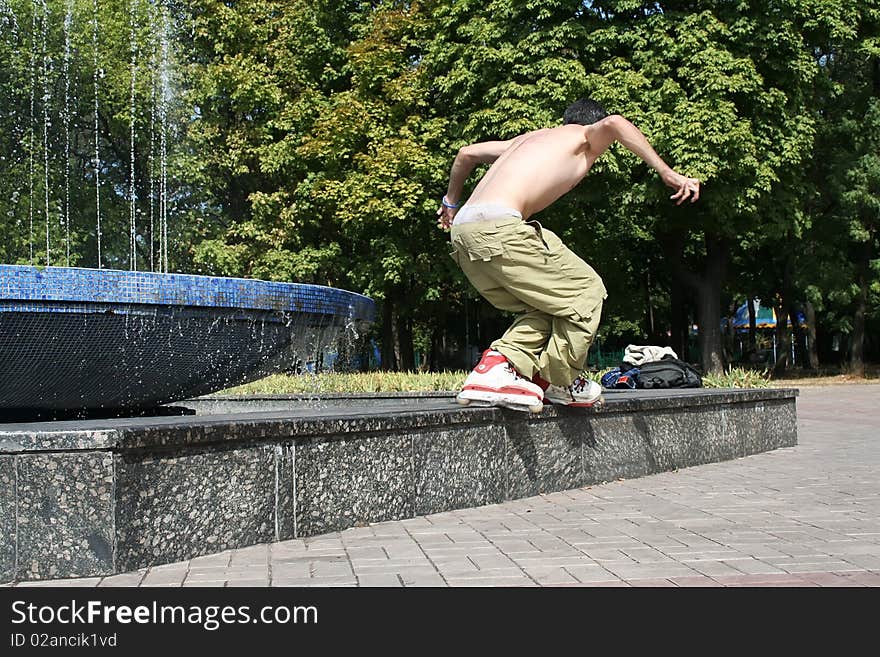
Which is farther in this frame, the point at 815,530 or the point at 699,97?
the point at 699,97

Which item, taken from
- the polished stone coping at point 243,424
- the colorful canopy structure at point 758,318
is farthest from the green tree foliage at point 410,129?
the colorful canopy structure at point 758,318

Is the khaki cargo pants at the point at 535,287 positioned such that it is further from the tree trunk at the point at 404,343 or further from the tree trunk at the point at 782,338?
the tree trunk at the point at 782,338

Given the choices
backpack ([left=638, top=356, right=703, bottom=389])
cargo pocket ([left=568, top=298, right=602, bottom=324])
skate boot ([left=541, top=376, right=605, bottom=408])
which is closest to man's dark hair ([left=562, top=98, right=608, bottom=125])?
cargo pocket ([left=568, top=298, right=602, bottom=324])

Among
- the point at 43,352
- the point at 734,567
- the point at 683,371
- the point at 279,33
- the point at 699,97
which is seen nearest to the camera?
the point at 734,567

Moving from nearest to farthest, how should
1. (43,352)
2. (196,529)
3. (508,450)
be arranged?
1. (196,529)
2. (43,352)
3. (508,450)

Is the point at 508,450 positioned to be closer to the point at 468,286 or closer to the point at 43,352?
the point at 43,352

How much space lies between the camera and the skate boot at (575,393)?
21.0 feet

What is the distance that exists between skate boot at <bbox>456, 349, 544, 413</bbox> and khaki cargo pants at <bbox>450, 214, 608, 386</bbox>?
0.06 metres

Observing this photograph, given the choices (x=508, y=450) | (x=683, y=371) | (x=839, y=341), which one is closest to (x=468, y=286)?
(x=683, y=371)

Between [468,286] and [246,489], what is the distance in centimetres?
2271

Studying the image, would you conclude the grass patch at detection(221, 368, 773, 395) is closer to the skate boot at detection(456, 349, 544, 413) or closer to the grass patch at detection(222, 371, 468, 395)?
the grass patch at detection(222, 371, 468, 395)

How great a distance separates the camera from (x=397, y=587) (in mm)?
3662

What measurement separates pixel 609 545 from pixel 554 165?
7.62 ft

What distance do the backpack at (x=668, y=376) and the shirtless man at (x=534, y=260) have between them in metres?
7.67
